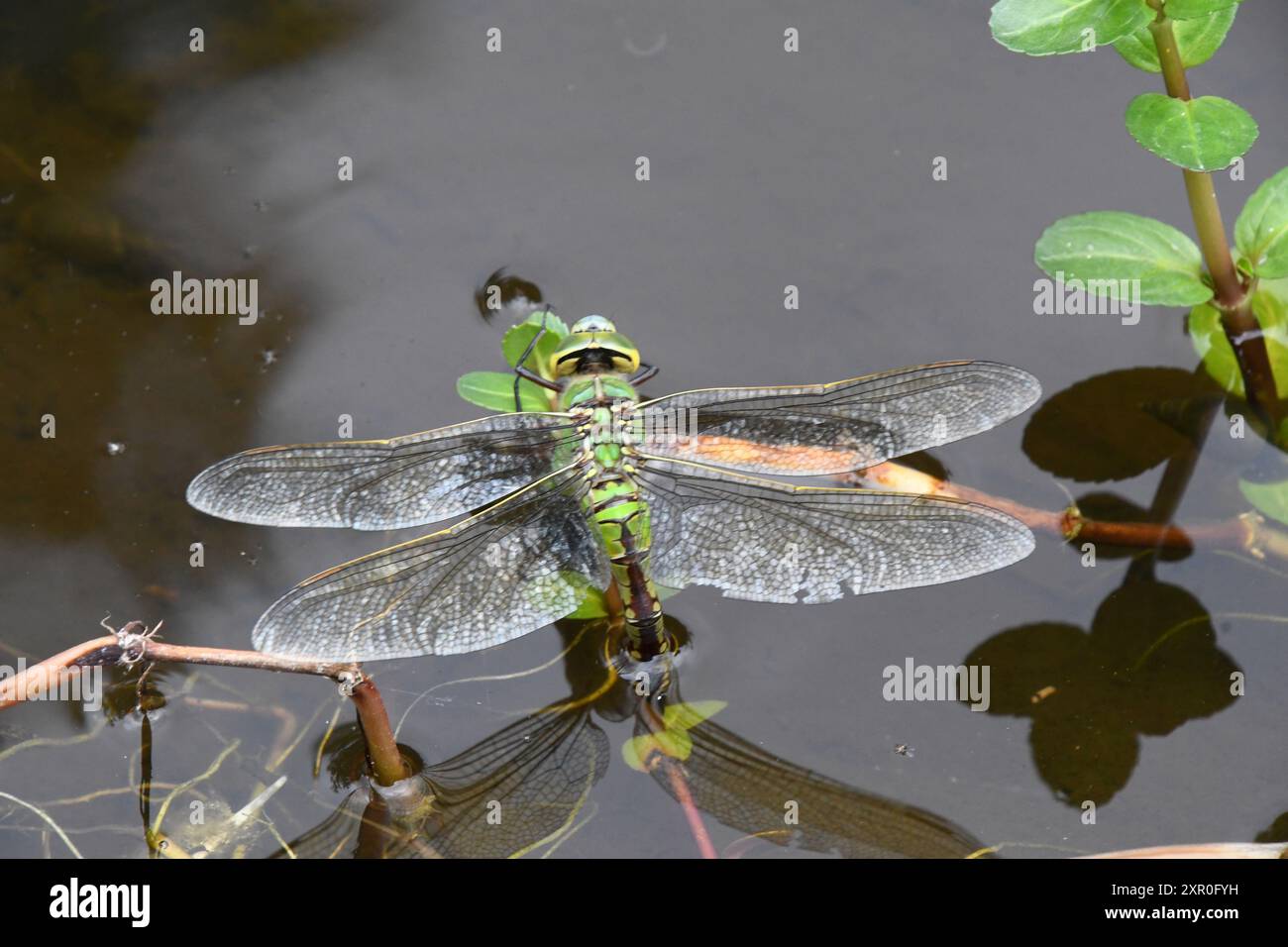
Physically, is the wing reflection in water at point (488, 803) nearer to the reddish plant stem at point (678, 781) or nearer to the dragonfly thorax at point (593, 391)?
the reddish plant stem at point (678, 781)

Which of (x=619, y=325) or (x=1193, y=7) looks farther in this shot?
(x=619, y=325)

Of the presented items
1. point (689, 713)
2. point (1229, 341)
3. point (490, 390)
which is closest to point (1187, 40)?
point (1229, 341)

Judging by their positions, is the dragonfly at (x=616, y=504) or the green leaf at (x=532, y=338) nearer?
the dragonfly at (x=616, y=504)

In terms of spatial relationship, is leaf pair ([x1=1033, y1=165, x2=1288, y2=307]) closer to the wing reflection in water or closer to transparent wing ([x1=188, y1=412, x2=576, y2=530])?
transparent wing ([x1=188, y1=412, x2=576, y2=530])

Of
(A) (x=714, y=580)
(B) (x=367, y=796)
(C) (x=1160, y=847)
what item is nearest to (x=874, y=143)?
(A) (x=714, y=580)

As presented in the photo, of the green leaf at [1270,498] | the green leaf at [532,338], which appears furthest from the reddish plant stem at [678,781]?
the green leaf at [1270,498]

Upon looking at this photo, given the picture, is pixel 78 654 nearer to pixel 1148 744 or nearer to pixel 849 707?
pixel 849 707

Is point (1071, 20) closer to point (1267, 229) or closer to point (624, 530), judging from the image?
point (1267, 229)
